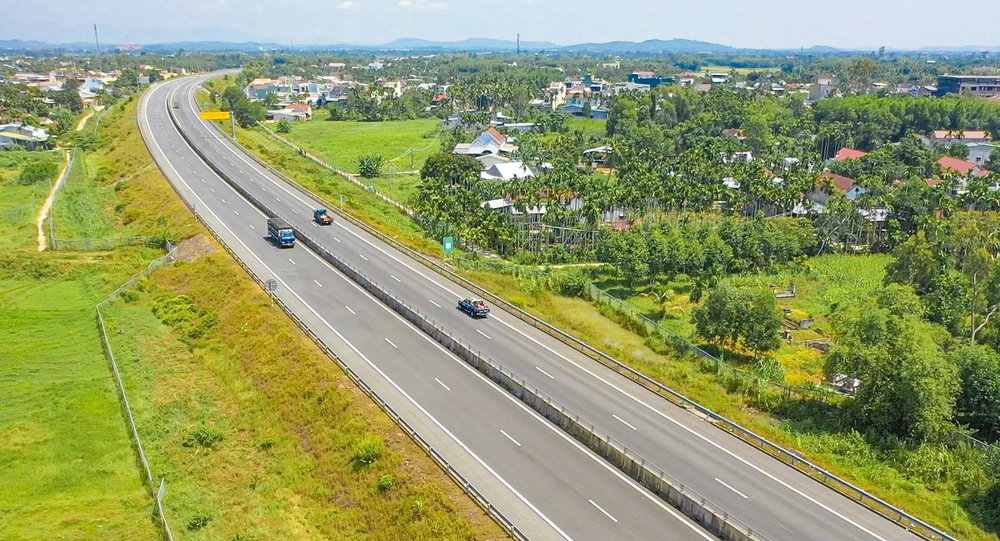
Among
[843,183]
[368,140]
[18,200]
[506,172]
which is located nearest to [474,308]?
[506,172]

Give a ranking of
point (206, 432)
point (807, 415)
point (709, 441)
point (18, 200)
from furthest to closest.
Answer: point (18, 200) → point (807, 415) → point (206, 432) → point (709, 441)

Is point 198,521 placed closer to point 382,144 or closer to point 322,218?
point 322,218

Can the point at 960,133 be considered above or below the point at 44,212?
above

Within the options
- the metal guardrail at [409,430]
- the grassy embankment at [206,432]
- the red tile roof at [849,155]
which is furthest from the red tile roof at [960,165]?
the grassy embankment at [206,432]

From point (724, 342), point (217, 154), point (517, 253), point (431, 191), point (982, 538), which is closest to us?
point (982, 538)

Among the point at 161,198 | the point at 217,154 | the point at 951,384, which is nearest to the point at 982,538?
the point at 951,384

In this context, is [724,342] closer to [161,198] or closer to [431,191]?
[431,191]

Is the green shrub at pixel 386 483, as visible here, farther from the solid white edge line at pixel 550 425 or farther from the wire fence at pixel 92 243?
→ the wire fence at pixel 92 243
